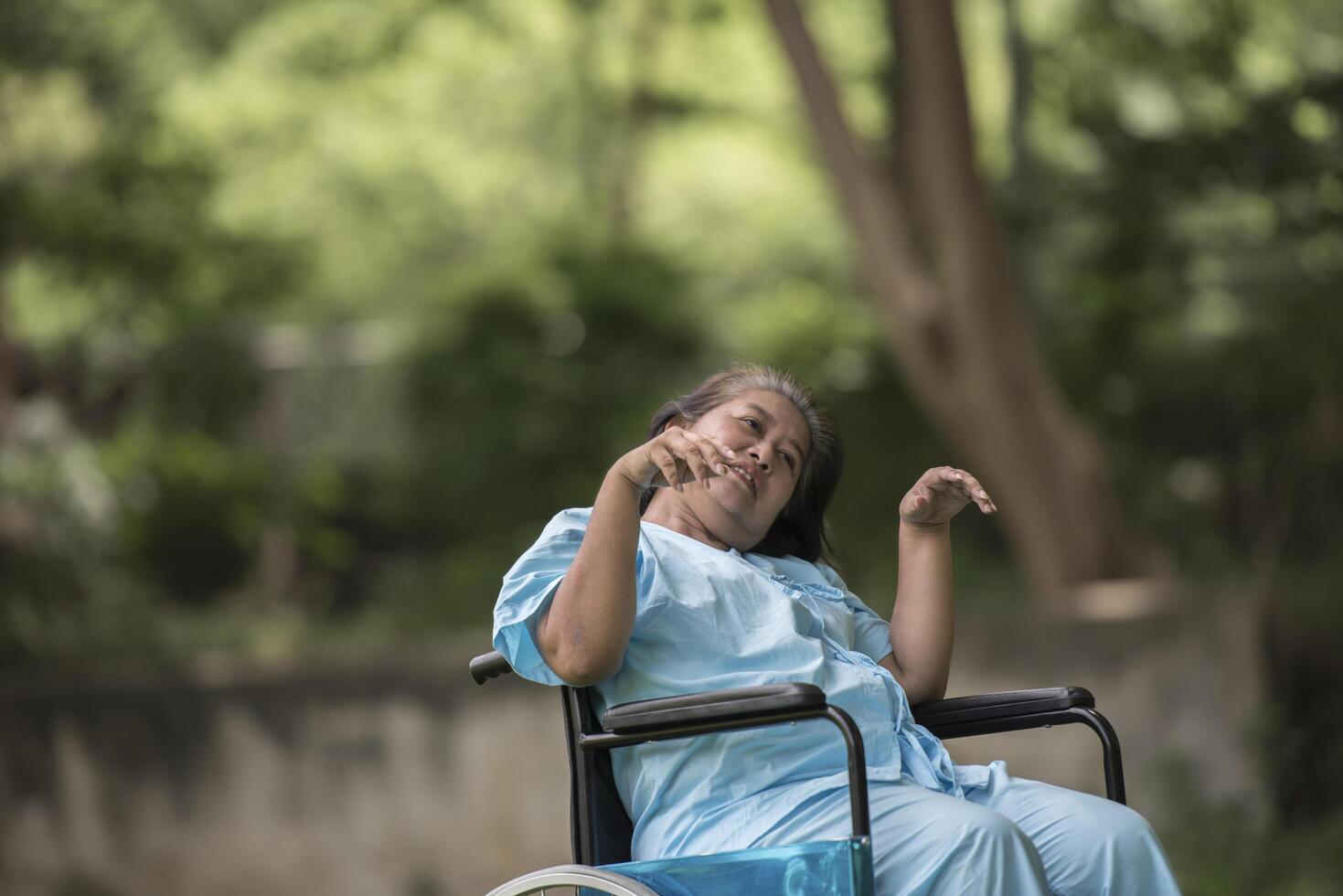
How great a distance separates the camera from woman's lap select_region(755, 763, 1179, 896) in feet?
6.48

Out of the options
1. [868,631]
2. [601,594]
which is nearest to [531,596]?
[601,594]

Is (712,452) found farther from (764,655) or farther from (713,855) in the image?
(713,855)

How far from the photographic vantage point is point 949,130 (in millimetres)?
6020

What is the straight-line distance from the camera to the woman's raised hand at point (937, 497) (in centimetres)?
229

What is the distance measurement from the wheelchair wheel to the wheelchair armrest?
569 millimetres

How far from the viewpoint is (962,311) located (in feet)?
19.7

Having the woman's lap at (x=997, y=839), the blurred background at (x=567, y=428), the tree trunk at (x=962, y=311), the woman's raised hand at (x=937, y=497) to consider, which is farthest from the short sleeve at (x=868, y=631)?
the tree trunk at (x=962, y=311)

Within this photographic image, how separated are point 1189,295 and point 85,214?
418 cm

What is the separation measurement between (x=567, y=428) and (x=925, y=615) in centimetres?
487

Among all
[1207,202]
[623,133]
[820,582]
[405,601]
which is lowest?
[405,601]

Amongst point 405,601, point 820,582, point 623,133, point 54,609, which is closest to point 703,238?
point 623,133

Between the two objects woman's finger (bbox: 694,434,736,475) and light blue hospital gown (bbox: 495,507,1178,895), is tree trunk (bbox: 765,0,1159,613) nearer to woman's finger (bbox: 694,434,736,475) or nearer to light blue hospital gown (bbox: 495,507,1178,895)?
light blue hospital gown (bbox: 495,507,1178,895)

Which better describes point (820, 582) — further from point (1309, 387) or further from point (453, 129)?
point (453, 129)

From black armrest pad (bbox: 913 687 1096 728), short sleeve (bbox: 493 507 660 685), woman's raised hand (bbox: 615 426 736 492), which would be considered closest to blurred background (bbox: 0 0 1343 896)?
black armrest pad (bbox: 913 687 1096 728)
